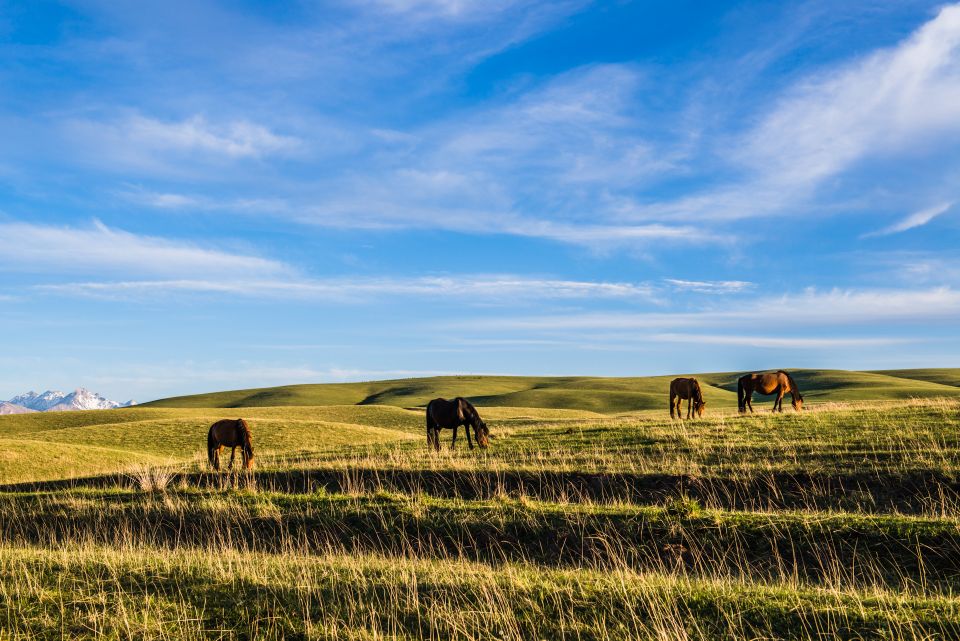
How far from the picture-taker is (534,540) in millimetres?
12570

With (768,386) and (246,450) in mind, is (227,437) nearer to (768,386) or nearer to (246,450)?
(246,450)

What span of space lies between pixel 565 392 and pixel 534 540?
112226 mm

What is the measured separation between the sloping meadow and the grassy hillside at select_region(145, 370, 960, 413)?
7979 centimetres

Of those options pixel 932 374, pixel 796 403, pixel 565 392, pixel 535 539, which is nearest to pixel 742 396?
pixel 796 403

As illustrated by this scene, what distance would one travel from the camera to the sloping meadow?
7.00 m

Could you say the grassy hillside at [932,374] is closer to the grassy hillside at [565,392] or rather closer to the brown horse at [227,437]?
the grassy hillside at [565,392]

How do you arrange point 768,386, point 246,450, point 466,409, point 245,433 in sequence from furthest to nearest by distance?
point 768,386 < point 466,409 < point 245,433 < point 246,450

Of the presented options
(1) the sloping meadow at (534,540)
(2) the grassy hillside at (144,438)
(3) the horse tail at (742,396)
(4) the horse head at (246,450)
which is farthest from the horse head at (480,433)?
(3) the horse tail at (742,396)

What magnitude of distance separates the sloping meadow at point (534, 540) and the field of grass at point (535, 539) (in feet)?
0.16

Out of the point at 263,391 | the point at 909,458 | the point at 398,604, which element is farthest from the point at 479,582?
the point at 263,391

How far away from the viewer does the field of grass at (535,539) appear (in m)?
7.00

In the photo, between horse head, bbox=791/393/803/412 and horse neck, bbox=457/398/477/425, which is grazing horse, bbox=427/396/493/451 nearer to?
horse neck, bbox=457/398/477/425

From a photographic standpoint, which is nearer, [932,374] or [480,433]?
[480,433]

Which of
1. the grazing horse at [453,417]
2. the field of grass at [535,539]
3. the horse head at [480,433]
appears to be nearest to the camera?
the field of grass at [535,539]
